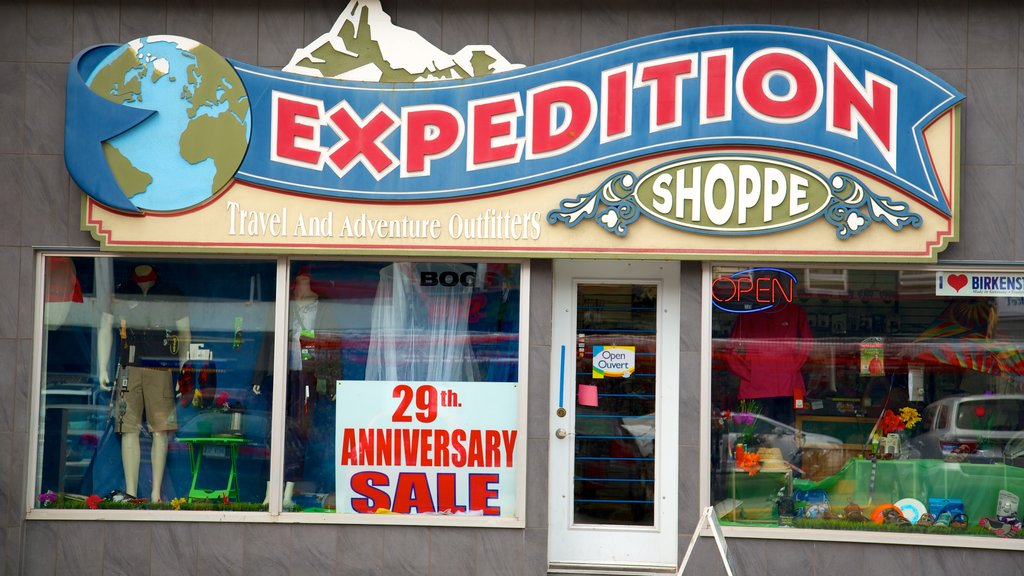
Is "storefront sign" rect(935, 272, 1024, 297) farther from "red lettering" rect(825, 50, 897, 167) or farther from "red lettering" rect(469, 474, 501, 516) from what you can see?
"red lettering" rect(469, 474, 501, 516)

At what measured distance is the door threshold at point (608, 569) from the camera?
293 inches

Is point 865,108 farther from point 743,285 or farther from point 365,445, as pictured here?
point 365,445

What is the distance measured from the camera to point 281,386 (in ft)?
24.8

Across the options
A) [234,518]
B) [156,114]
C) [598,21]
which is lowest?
[234,518]

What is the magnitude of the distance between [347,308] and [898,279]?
4220mm

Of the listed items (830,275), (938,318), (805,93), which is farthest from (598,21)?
(938,318)

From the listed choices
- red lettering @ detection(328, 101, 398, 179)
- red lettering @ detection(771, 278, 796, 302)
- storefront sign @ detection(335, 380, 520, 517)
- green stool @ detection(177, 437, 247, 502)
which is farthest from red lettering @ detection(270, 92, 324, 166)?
red lettering @ detection(771, 278, 796, 302)

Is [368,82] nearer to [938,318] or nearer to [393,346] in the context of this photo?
[393,346]

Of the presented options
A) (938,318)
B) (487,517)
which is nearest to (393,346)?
(487,517)

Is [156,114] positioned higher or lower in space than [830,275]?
higher

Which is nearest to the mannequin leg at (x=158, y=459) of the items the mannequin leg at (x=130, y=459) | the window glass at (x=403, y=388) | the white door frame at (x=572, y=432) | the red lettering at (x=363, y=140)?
the mannequin leg at (x=130, y=459)

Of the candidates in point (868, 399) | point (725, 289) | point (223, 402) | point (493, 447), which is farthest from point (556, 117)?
point (223, 402)

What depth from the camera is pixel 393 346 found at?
25.1 feet

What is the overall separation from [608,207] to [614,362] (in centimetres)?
125
